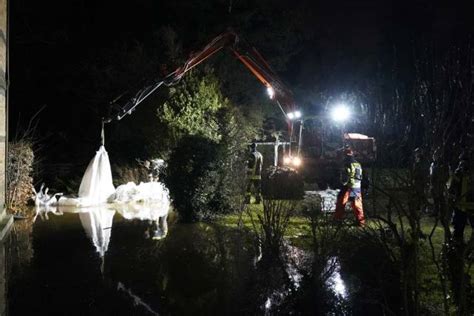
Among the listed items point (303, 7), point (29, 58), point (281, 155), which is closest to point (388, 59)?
point (303, 7)

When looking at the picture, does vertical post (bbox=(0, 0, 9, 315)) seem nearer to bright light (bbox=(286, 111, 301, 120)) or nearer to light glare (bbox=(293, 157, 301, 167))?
bright light (bbox=(286, 111, 301, 120))

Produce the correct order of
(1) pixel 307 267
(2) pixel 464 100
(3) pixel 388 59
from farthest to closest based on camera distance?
(3) pixel 388 59, (1) pixel 307 267, (2) pixel 464 100

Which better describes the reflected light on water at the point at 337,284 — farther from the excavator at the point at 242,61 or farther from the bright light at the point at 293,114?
the bright light at the point at 293,114

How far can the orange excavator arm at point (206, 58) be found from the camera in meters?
13.4

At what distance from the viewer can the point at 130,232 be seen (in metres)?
9.80

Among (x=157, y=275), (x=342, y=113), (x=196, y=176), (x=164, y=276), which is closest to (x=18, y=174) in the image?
A: (x=196, y=176)

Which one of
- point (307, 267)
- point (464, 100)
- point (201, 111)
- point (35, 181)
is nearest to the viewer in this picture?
point (464, 100)

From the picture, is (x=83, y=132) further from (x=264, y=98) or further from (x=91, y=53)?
(x=264, y=98)

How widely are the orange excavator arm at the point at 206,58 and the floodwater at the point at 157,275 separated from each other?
4401 mm

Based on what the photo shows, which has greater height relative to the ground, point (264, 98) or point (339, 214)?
point (264, 98)

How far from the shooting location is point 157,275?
6.80m

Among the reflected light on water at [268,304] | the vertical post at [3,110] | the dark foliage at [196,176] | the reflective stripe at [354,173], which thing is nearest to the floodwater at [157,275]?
the reflected light on water at [268,304]

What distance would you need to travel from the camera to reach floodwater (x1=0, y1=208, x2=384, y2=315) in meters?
5.53

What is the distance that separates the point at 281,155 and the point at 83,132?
9.50 m
